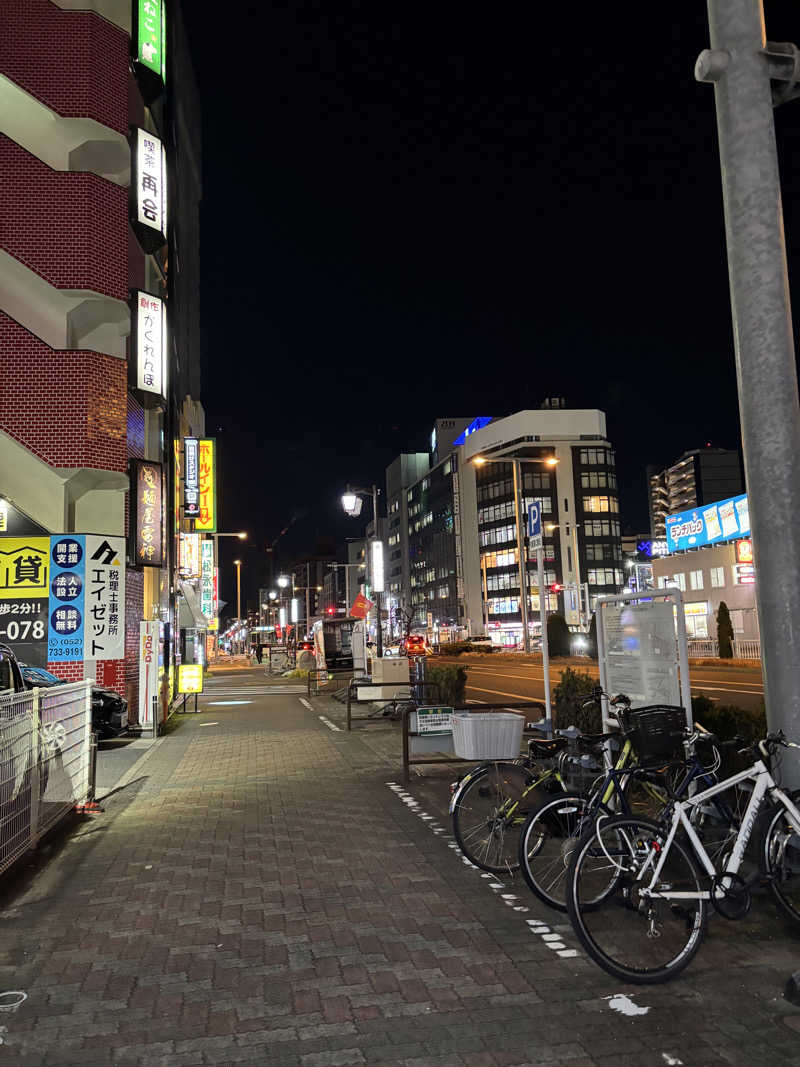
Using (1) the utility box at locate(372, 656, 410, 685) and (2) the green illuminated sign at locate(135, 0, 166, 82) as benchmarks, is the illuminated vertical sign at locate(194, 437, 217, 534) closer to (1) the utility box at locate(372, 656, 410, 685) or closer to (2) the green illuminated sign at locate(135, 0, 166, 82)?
(2) the green illuminated sign at locate(135, 0, 166, 82)

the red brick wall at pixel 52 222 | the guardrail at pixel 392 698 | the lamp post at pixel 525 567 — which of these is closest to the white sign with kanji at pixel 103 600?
the guardrail at pixel 392 698

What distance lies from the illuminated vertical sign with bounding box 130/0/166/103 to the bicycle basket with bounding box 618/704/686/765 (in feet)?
64.4

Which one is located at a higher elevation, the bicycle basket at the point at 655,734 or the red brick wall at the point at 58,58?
the red brick wall at the point at 58,58

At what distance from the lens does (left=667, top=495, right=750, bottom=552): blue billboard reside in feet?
158

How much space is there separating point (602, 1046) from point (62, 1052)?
2.54 m

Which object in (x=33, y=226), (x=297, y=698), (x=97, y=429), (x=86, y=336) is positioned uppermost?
(x=33, y=226)

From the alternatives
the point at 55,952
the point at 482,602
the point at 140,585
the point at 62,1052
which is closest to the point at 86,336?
the point at 140,585

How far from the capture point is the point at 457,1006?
4.26 m

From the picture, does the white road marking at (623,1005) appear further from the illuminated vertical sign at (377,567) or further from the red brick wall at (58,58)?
the illuminated vertical sign at (377,567)

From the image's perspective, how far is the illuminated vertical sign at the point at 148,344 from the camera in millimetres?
18641

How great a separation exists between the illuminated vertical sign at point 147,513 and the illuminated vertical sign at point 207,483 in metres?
13.7

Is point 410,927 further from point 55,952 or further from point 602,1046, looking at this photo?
point 55,952

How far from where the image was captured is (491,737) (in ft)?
24.5

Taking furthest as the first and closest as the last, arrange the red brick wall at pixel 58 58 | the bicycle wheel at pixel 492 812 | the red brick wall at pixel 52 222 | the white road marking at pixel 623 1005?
the red brick wall at pixel 58 58
the red brick wall at pixel 52 222
the bicycle wheel at pixel 492 812
the white road marking at pixel 623 1005
